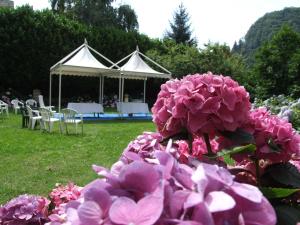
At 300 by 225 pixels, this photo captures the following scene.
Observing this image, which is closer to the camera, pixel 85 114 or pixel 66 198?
pixel 66 198

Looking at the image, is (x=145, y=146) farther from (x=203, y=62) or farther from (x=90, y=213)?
(x=203, y=62)

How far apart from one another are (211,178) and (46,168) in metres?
7.25

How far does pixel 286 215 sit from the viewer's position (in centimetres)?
125

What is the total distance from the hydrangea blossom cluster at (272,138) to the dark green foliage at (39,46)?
24.5 m

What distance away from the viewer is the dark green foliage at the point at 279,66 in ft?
41.1

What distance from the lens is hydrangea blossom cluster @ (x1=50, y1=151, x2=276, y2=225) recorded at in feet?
2.22

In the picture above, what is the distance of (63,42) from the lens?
27.1m

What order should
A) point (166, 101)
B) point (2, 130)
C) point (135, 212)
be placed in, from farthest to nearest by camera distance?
point (2, 130), point (166, 101), point (135, 212)

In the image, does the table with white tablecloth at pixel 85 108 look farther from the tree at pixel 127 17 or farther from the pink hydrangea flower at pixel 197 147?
the tree at pixel 127 17

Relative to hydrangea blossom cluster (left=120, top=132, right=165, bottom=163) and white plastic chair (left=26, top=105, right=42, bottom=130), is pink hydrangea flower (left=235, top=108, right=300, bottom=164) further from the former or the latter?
white plastic chair (left=26, top=105, right=42, bottom=130)

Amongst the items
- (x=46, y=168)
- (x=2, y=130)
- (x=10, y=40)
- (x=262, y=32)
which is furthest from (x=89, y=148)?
(x=262, y=32)

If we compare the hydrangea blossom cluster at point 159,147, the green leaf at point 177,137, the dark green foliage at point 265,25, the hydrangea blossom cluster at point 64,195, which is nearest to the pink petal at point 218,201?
the hydrangea blossom cluster at point 159,147

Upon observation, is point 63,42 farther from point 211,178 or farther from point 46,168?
point 211,178

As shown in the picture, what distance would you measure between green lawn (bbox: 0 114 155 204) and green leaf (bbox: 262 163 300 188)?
461 cm
